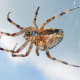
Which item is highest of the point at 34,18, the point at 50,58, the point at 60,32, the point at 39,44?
the point at 34,18

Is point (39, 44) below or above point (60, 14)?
below

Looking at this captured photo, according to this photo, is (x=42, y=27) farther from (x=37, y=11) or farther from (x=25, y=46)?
(x=25, y=46)

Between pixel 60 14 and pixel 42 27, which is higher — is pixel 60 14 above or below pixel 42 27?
above

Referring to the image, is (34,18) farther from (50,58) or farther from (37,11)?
(50,58)

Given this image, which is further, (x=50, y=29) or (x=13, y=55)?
(x=13, y=55)

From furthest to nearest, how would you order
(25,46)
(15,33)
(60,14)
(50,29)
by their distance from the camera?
1. (25,46)
2. (15,33)
3. (60,14)
4. (50,29)

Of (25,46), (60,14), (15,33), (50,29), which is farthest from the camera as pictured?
(25,46)

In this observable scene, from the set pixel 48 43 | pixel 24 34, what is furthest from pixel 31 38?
pixel 48 43

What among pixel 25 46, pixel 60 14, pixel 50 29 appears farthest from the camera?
pixel 25 46

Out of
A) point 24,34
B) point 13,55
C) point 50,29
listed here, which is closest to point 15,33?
point 24,34
